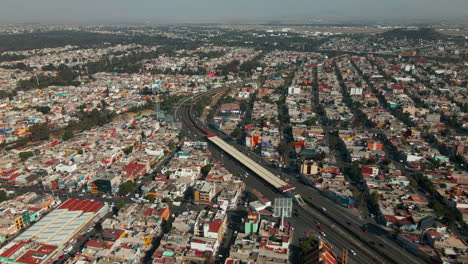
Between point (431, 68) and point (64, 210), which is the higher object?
point (431, 68)

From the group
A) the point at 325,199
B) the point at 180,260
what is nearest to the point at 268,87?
the point at 325,199

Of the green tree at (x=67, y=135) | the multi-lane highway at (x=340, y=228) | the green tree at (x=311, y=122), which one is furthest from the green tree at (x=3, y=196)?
the green tree at (x=311, y=122)

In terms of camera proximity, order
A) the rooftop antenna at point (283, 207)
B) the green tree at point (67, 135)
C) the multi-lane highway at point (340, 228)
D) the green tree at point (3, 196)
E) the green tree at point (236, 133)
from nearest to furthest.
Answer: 1. the multi-lane highway at point (340, 228)
2. the rooftop antenna at point (283, 207)
3. the green tree at point (3, 196)
4. the green tree at point (67, 135)
5. the green tree at point (236, 133)

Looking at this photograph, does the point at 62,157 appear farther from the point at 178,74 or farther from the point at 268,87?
the point at 178,74

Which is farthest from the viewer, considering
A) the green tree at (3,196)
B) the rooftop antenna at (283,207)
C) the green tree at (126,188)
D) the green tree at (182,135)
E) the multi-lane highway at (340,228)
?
the green tree at (182,135)

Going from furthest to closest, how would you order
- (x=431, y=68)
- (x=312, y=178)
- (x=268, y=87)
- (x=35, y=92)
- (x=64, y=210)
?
(x=431, y=68) → (x=268, y=87) → (x=35, y=92) → (x=312, y=178) → (x=64, y=210)

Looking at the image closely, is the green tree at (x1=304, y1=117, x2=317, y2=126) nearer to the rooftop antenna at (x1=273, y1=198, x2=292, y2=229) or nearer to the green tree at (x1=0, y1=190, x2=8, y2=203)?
the rooftop antenna at (x1=273, y1=198, x2=292, y2=229)

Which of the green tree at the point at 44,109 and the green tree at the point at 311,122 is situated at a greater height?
the green tree at the point at 311,122

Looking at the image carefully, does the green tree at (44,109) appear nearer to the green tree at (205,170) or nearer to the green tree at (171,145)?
the green tree at (171,145)
